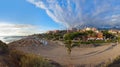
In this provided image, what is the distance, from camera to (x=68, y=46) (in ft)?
76.8

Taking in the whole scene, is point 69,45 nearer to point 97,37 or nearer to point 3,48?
point 97,37

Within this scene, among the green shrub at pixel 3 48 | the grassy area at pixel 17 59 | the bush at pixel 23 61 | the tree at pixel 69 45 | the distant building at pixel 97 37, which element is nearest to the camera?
the grassy area at pixel 17 59

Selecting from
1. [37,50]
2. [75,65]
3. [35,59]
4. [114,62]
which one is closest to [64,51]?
[37,50]

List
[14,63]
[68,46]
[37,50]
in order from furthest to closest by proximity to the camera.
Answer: [68,46] < [37,50] < [14,63]

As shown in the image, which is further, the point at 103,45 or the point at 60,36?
the point at 103,45

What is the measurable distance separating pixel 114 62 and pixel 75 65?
2465mm

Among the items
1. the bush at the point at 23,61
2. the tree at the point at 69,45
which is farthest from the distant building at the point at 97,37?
the bush at the point at 23,61

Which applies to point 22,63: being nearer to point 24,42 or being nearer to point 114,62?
point 114,62

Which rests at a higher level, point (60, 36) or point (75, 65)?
point (60, 36)

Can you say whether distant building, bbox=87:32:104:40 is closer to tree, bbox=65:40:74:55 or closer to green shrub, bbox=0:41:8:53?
tree, bbox=65:40:74:55

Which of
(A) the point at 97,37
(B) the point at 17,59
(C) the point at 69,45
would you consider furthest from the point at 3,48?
(A) the point at 97,37

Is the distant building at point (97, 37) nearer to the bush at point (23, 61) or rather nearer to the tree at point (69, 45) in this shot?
the tree at point (69, 45)

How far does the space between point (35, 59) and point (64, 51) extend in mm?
10185

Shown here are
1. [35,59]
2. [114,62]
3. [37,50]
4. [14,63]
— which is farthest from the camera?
[37,50]
